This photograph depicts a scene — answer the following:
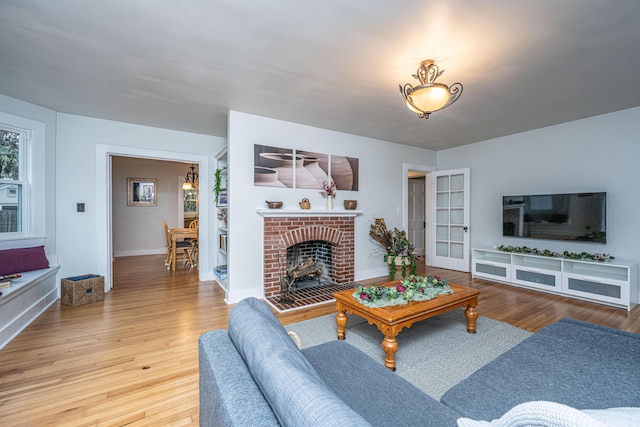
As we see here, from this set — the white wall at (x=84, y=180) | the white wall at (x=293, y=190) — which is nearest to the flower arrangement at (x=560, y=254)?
the white wall at (x=293, y=190)

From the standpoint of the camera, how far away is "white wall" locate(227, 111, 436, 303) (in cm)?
345

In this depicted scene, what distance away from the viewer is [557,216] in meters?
3.93

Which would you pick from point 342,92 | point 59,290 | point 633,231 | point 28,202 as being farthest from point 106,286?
point 633,231

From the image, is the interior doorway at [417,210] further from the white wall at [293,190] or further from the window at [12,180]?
the window at [12,180]

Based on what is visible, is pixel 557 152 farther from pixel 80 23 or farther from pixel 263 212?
pixel 80 23

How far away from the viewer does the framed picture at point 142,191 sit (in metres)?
6.62

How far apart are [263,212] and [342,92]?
1711mm

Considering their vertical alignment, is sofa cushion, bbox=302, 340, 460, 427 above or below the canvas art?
below

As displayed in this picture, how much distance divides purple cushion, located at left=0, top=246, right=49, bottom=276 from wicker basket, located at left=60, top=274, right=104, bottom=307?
0.32 meters

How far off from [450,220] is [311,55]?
4.32 metres

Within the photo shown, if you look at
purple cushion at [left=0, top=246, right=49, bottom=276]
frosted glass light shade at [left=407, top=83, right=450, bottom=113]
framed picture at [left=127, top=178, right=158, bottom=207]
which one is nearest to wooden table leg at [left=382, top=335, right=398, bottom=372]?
frosted glass light shade at [left=407, top=83, right=450, bottom=113]

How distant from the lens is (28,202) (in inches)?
127

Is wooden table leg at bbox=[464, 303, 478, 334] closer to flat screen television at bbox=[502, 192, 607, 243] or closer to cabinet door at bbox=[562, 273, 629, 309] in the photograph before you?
cabinet door at bbox=[562, 273, 629, 309]

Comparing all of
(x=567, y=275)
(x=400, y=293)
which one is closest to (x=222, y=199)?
(x=400, y=293)
